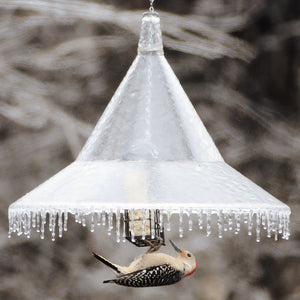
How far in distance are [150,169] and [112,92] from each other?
2560 millimetres

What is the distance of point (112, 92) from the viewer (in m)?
4.54

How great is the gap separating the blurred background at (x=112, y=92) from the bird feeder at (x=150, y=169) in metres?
2.25

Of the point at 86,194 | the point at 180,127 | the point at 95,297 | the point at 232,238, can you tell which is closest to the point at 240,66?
the point at 232,238

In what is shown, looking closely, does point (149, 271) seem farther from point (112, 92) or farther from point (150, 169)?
point (112, 92)

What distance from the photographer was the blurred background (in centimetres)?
448

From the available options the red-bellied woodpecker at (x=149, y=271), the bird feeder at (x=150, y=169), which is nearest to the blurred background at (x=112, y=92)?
the red-bellied woodpecker at (x=149, y=271)

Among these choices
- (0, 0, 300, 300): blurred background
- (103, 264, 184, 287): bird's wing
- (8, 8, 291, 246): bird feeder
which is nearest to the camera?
(8, 8, 291, 246): bird feeder

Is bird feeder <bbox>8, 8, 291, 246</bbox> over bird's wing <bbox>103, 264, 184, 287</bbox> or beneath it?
over

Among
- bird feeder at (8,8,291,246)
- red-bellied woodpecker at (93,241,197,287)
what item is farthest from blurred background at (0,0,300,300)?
bird feeder at (8,8,291,246)

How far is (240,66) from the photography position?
15.3 ft

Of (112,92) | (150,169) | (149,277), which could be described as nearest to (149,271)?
(149,277)

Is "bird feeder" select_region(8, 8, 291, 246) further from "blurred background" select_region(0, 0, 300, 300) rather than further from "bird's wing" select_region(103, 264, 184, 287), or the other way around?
"blurred background" select_region(0, 0, 300, 300)

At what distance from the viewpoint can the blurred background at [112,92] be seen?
448 cm

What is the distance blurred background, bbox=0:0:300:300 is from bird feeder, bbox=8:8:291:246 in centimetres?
225
